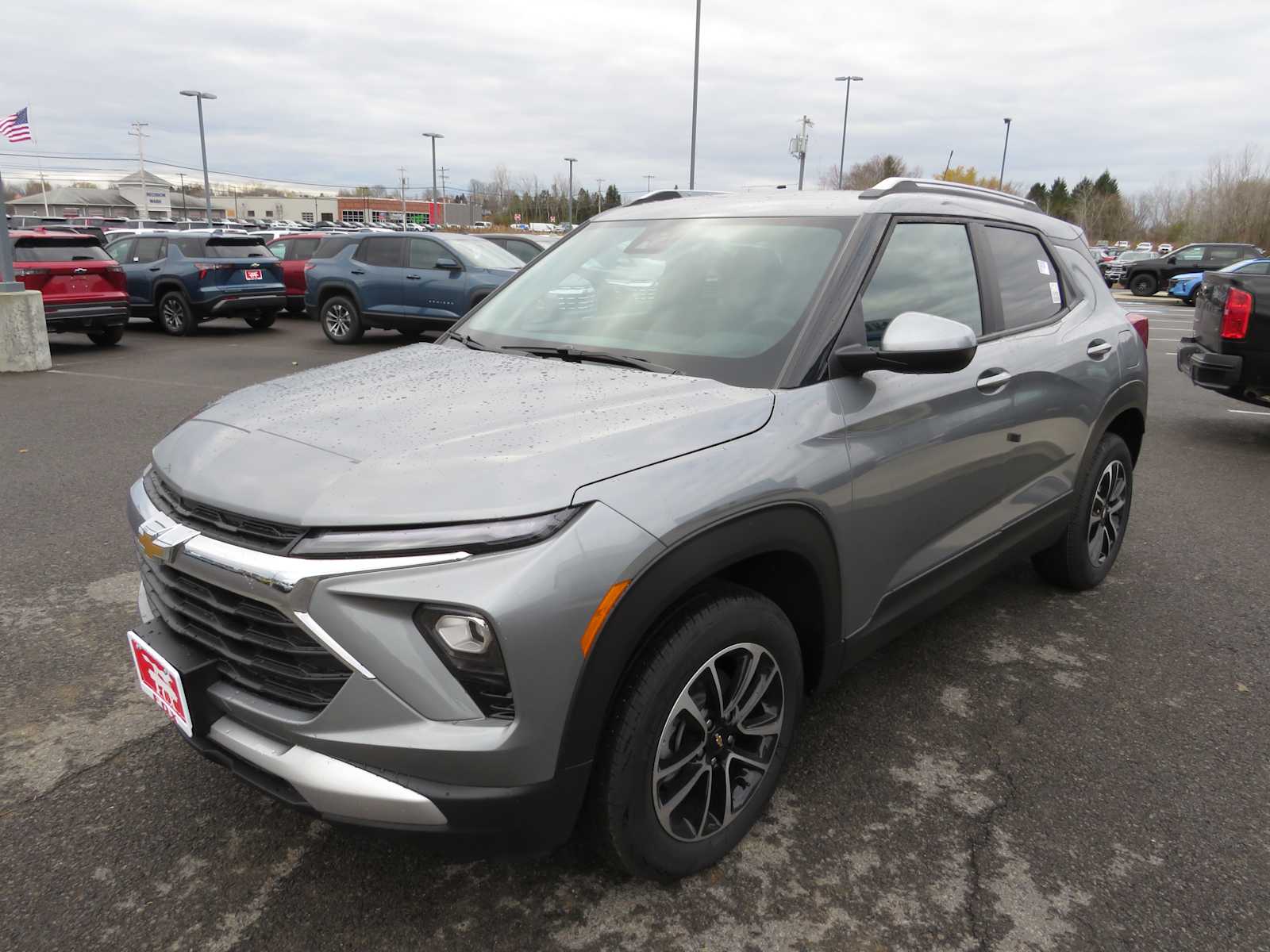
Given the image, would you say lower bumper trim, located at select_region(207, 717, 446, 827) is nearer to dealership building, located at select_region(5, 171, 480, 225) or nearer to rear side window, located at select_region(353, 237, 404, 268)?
rear side window, located at select_region(353, 237, 404, 268)

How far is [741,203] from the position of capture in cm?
327

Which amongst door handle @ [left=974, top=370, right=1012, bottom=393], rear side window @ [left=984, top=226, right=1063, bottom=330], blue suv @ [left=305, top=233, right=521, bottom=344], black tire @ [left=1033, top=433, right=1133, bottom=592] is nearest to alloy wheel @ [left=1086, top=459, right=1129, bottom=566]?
black tire @ [left=1033, top=433, right=1133, bottom=592]

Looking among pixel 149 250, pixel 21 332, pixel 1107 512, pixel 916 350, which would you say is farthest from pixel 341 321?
pixel 916 350

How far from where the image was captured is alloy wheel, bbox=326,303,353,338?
13953 mm

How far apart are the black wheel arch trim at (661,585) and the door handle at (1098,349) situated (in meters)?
2.14

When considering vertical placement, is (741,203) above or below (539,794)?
above

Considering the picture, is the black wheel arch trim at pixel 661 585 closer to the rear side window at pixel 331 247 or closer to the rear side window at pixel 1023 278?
the rear side window at pixel 1023 278

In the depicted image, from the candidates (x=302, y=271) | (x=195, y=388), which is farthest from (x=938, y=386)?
(x=302, y=271)

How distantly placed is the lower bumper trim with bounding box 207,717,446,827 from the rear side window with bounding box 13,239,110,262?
12.6 m

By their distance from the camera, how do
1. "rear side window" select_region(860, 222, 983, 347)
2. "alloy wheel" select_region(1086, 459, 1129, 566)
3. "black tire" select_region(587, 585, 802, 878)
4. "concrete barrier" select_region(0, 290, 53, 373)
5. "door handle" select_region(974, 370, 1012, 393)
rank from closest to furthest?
"black tire" select_region(587, 585, 802, 878) < "rear side window" select_region(860, 222, 983, 347) < "door handle" select_region(974, 370, 1012, 393) < "alloy wheel" select_region(1086, 459, 1129, 566) < "concrete barrier" select_region(0, 290, 53, 373)

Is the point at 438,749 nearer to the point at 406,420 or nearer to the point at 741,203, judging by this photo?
the point at 406,420

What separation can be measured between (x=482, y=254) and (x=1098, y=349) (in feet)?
35.8

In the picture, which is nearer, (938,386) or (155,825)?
(155,825)

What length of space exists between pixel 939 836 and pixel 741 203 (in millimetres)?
2170
